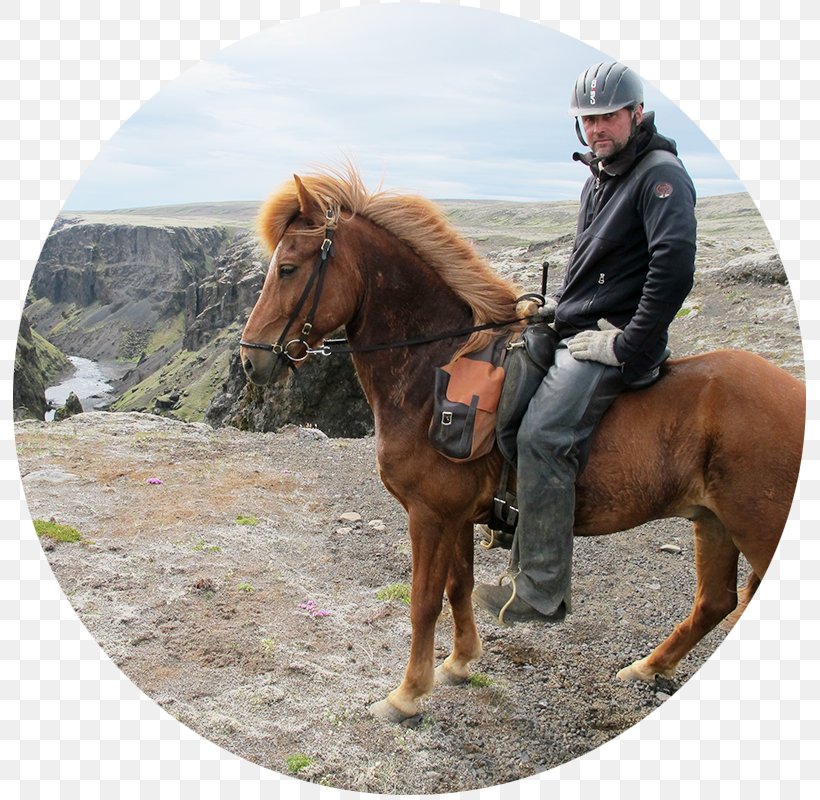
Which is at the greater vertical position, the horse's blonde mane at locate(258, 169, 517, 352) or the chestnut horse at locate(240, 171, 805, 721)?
the horse's blonde mane at locate(258, 169, 517, 352)

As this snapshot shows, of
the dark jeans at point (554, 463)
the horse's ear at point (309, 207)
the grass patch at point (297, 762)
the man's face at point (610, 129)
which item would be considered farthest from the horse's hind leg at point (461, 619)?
the man's face at point (610, 129)

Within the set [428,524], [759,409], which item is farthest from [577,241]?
[428,524]

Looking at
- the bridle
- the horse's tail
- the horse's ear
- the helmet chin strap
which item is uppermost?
the helmet chin strap

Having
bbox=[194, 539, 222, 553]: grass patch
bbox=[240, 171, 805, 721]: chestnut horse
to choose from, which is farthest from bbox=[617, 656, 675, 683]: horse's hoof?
bbox=[194, 539, 222, 553]: grass patch

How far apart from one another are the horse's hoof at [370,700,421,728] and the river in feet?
18.3

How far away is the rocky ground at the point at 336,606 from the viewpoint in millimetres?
4523

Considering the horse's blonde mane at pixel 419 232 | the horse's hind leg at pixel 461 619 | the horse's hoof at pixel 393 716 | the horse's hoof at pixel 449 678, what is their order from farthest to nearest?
the horse's hoof at pixel 449 678 → the horse's hind leg at pixel 461 619 → the horse's hoof at pixel 393 716 → the horse's blonde mane at pixel 419 232

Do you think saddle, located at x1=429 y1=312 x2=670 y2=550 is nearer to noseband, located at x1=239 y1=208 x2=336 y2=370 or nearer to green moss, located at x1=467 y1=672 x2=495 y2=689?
noseband, located at x1=239 y1=208 x2=336 y2=370

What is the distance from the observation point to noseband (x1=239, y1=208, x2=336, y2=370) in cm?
410

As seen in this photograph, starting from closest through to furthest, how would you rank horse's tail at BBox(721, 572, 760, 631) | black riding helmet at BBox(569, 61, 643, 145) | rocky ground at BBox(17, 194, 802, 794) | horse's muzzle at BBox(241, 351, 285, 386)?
1. black riding helmet at BBox(569, 61, 643, 145)
2. horse's muzzle at BBox(241, 351, 285, 386)
3. rocky ground at BBox(17, 194, 802, 794)
4. horse's tail at BBox(721, 572, 760, 631)

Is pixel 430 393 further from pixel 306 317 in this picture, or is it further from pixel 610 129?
pixel 610 129

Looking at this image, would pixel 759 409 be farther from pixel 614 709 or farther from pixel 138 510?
pixel 138 510

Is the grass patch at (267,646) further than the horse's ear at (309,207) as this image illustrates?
Yes

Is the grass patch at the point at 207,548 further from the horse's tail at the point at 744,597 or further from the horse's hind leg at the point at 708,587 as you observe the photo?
the horse's tail at the point at 744,597
